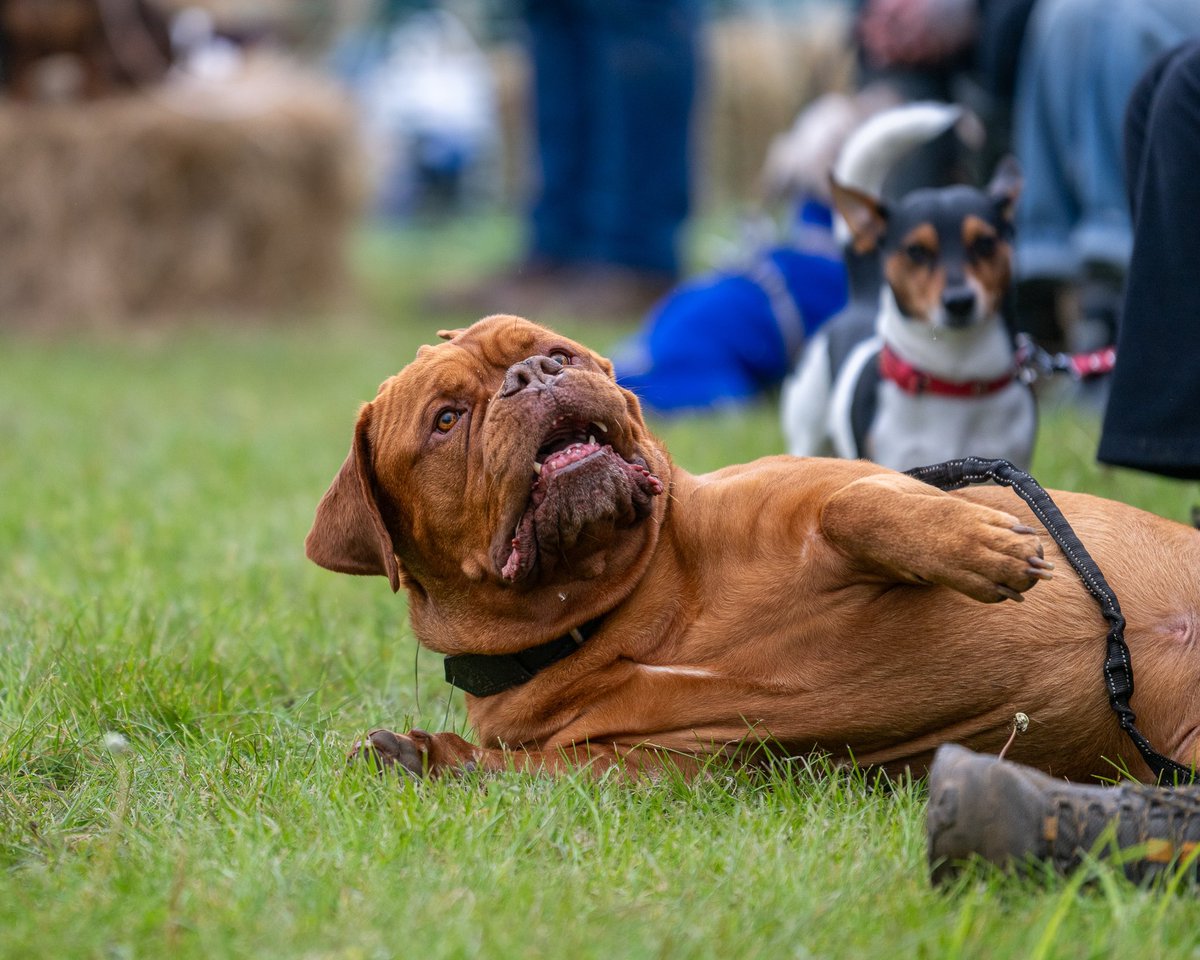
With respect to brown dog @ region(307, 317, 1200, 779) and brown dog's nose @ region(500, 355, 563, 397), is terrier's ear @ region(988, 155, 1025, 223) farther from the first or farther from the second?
brown dog's nose @ region(500, 355, 563, 397)

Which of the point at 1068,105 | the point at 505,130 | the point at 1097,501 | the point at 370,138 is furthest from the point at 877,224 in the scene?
the point at 505,130

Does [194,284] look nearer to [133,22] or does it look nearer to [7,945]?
[133,22]

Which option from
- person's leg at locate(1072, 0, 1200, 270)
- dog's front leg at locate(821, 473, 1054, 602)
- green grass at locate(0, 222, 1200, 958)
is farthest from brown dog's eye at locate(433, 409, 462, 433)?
person's leg at locate(1072, 0, 1200, 270)

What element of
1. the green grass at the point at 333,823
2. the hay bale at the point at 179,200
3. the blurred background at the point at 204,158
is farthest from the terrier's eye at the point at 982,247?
the hay bale at the point at 179,200

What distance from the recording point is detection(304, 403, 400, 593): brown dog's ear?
299 cm

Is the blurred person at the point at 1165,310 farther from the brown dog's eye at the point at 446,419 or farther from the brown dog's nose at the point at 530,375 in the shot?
the brown dog's eye at the point at 446,419

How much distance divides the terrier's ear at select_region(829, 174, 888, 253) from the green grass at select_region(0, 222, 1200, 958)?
98 centimetres

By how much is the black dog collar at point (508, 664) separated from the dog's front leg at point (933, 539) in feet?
1.86

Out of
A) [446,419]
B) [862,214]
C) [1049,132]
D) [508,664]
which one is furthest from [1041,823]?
[1049,132]

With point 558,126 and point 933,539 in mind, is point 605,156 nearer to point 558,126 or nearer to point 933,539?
point 558,126

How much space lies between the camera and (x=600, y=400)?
9.25 ft

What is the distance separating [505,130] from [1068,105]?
15319 mm

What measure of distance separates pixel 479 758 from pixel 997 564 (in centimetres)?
101

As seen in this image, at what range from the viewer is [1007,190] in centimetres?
482
